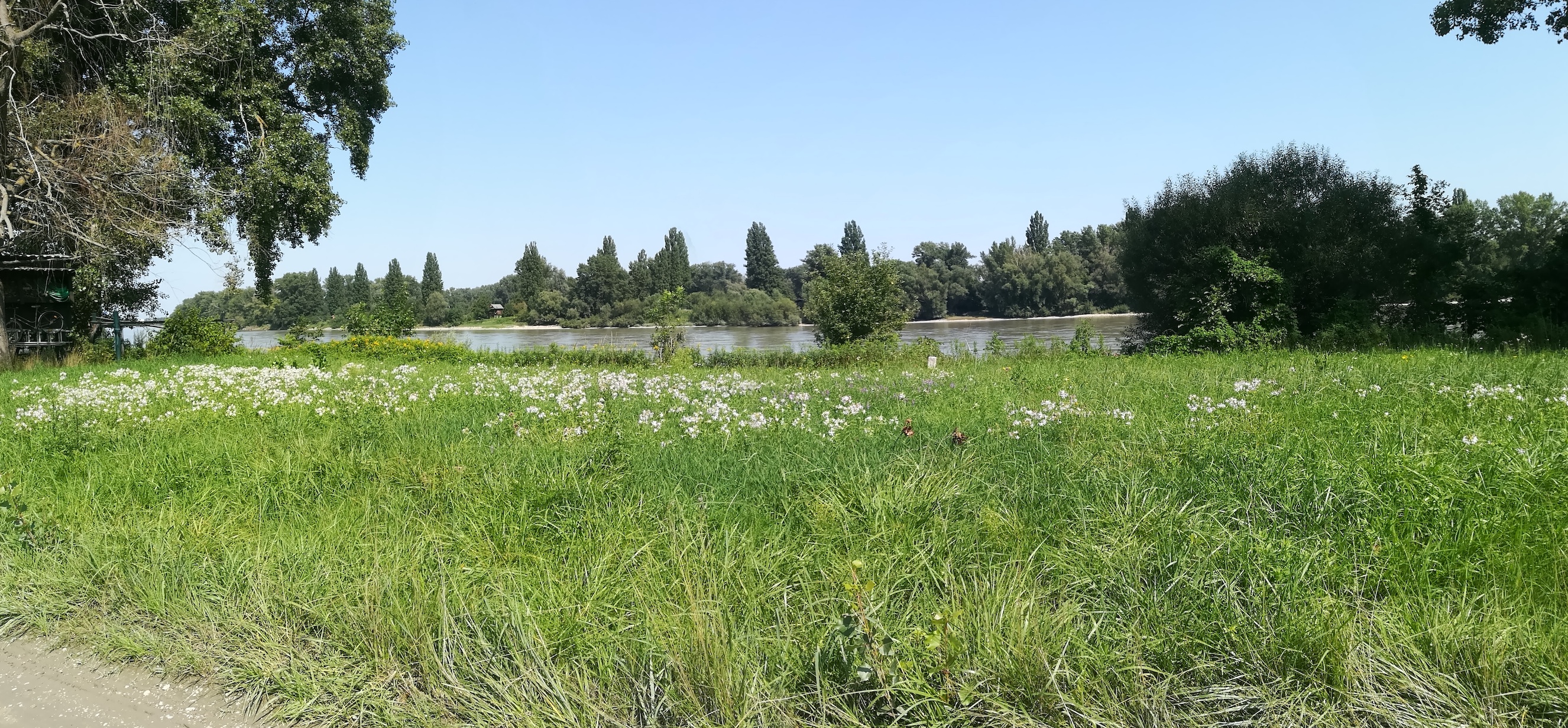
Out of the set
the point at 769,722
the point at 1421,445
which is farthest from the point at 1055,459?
the point at 769,722

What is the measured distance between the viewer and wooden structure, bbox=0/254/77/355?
18.5m

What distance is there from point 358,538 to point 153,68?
18.4m

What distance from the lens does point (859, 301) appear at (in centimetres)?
2561

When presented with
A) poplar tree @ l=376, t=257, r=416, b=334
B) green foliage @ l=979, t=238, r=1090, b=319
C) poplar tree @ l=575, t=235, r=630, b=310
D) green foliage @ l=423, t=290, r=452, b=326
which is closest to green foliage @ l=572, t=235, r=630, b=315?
poplar tree @ l=575, t=235, r=630, b=310

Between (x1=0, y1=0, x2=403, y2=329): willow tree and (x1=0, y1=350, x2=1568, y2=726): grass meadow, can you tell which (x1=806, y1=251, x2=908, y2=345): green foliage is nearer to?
(x1=0, y1=0, x2=403, y2=329): willow tree

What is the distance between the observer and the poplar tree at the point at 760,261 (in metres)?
99.3

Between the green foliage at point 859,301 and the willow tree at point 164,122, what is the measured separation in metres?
14.1

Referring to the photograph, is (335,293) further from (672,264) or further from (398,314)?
(398,314)

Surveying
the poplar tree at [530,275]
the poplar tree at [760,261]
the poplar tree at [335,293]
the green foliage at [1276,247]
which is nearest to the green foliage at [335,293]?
the poplar tree at [335,293]

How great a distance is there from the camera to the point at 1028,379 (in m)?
9.93

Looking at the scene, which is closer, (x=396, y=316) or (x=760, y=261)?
(x=396, y=316)

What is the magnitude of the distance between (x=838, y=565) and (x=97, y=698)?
117 inches

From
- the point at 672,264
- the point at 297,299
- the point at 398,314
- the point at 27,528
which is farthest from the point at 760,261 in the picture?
the point at 27,528

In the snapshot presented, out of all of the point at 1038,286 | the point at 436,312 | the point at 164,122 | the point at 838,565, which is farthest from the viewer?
the point at 436,312
